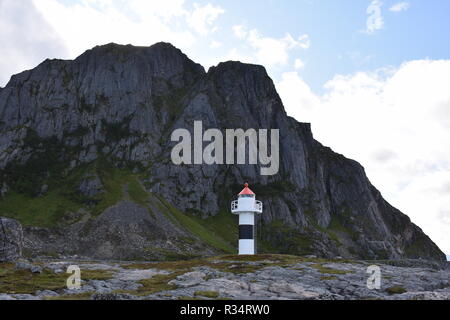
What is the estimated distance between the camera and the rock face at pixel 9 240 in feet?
187

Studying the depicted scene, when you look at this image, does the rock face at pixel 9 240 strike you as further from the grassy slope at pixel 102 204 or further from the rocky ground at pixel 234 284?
the grassy slope at pixel 102 204

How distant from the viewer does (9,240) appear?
58.0 m

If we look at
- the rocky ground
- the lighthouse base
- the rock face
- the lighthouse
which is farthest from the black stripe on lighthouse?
the rock face

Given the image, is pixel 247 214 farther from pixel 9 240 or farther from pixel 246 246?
pixel 9 240

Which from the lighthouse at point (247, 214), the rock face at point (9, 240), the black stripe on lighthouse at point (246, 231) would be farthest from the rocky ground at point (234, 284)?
the lighthouse at point (247, 214)

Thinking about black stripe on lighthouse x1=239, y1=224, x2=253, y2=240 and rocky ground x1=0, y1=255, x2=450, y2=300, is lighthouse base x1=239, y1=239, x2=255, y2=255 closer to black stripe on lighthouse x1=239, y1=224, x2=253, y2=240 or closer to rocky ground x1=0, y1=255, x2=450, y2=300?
black stripe on lighthouse x1=239, y1=224, x2=253, y2=240

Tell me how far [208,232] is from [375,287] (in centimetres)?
13531

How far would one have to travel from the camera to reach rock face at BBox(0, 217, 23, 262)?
57.0m

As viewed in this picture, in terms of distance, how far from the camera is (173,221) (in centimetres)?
16538

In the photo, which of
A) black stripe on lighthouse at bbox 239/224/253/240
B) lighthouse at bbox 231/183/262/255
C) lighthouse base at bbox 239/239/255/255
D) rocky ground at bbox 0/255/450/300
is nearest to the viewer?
rocky ground at bbox 0/255/450/300

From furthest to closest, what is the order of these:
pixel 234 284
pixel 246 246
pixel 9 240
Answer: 1. pixel 246 246
2. pixel 9 240
3. pixel 234 284

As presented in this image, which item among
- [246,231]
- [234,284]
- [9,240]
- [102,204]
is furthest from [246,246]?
[102,204]

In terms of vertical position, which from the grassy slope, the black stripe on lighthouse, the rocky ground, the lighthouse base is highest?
the grassy slope

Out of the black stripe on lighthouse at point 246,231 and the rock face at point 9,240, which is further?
the black stripe on lighthouse at point 246,231
